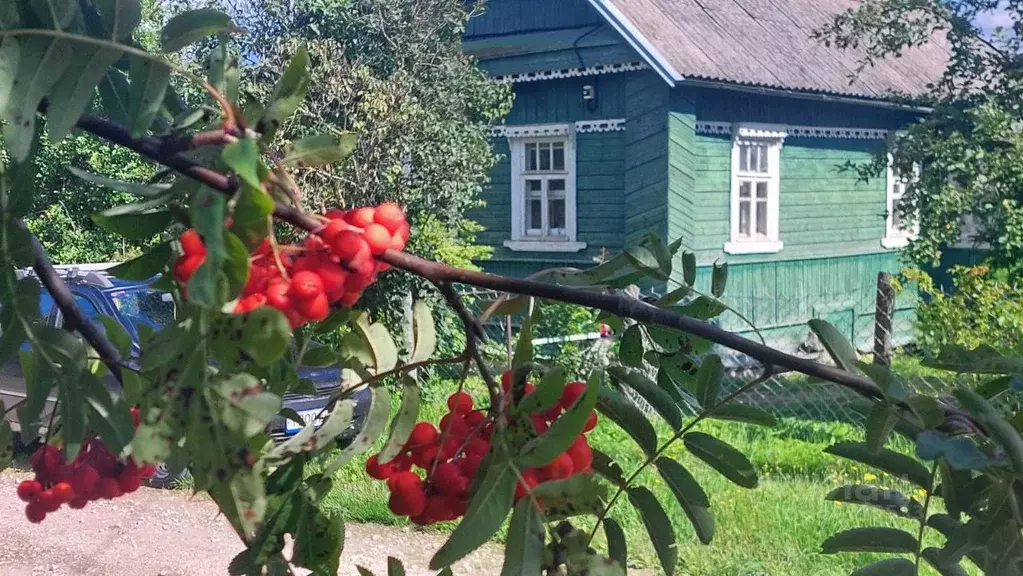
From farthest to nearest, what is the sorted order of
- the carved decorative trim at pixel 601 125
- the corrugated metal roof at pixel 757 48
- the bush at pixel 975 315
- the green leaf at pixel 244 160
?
the carved decorative trim at pixel 601 125, the corrugated metal roof at pixel 757 48, the bush at pixel 975 315, the green leaf at pixel 244 160

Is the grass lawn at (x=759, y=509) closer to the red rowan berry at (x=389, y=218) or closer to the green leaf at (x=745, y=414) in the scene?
the green leaf at (x=745, y=414)

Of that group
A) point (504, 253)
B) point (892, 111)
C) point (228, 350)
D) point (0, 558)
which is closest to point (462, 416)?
point (228, 350)

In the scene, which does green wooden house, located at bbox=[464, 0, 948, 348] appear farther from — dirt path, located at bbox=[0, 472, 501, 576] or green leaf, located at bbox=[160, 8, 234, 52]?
green leaf, located at bbox=[160, 8, 234, 52]

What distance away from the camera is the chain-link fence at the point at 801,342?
23.5ft

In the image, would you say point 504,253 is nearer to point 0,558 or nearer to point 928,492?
point 0,558

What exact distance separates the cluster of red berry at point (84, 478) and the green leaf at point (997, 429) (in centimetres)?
91

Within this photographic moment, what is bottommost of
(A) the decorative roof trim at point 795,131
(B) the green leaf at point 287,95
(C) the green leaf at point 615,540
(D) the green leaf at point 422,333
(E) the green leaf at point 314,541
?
(C) the green leaf at point 615,540

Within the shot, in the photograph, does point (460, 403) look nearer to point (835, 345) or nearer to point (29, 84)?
point (835, 345)

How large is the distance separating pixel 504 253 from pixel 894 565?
8940 millimetres

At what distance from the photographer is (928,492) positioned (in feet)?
3.79

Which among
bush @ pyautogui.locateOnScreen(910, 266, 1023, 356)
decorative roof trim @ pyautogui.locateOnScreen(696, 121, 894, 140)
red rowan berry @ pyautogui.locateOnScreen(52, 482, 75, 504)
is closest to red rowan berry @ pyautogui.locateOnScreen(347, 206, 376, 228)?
red rowan berry @ pyautogui.locateOnScreen(52, 482, 75, 504)

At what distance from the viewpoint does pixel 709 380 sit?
4.09 feet

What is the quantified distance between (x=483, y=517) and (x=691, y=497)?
426 millimetres

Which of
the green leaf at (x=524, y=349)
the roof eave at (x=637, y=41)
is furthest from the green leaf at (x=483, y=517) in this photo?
the roof eave at (x=637, y=41)
